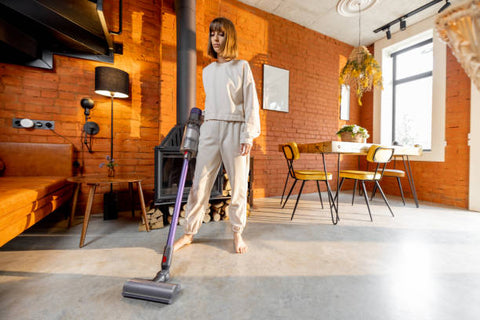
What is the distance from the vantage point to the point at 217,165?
1.65 metres

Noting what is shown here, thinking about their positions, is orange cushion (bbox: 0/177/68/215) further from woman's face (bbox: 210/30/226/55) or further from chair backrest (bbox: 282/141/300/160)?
chair backrest (bbox: 282/141/300/160)

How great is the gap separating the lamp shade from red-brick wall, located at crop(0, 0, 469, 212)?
338mm

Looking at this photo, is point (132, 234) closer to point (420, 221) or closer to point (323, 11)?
point (420, 221)

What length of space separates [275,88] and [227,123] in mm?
2625

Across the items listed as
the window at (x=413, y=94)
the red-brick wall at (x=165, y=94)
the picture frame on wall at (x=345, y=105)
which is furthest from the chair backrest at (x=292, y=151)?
the window at (x=413, y=94)

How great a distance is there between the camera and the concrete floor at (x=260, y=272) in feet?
3.22

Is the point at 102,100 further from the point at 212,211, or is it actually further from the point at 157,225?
the point at 212,211

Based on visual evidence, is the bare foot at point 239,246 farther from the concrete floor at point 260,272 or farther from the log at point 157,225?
the log at point 157,225

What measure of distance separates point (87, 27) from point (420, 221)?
4341 millimetres

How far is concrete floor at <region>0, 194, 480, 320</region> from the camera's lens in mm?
982

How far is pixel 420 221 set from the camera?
248 centimetres

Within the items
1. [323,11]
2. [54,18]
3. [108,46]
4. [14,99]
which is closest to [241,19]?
[323,11]

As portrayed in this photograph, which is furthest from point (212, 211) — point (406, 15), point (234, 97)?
point (406, 15)

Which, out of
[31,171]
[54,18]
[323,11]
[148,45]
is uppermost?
[323,11]
